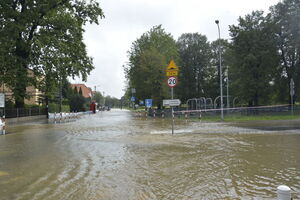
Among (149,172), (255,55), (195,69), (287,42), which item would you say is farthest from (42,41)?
(195,69)

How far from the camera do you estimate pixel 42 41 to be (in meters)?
25.2

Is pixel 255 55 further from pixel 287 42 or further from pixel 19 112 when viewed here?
pixel 19 112

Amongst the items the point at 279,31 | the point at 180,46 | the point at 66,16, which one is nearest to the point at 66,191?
the point at 66,16

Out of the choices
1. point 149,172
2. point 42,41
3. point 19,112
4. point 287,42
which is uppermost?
point 287,42

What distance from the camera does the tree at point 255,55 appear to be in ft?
117

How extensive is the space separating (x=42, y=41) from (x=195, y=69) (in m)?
33.5

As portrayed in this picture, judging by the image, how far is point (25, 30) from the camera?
25.0 metres

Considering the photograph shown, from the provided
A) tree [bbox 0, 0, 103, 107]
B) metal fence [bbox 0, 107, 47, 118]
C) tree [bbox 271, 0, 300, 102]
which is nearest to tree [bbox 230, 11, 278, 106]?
tree [bbox 271, 0, 300, 102]

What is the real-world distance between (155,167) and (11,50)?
22.8 m

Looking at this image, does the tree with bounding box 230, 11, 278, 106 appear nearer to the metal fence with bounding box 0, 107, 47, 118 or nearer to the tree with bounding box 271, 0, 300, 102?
the tree with bounding box 271, 0, 300, 102

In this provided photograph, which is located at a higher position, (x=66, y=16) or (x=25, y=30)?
(x=66, y=16)

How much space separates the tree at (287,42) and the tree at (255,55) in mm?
1569

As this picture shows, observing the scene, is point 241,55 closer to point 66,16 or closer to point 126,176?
point 66,16

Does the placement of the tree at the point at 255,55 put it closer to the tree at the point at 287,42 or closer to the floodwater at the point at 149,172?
the tree at the point at 287,42
